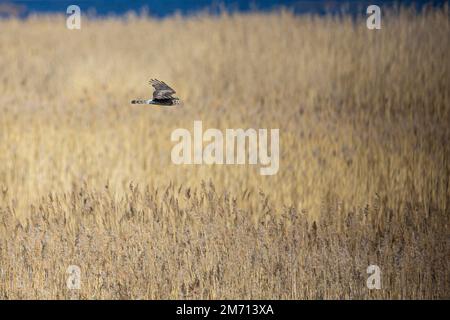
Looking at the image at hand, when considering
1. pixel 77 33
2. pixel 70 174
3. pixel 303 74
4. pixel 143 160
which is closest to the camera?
pixel 70 174

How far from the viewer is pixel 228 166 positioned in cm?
773

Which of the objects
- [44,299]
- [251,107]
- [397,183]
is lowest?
[44,299]

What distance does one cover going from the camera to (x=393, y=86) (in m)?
11.1

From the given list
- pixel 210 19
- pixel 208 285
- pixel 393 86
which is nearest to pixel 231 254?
pixel 208 285

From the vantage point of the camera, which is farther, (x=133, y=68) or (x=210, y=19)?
(x=210, y=19)

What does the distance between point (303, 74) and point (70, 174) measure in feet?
17.9

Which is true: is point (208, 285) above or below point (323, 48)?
below

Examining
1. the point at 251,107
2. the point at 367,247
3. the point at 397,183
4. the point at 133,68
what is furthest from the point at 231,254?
the point at 133,68

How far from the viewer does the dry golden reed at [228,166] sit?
5.17m

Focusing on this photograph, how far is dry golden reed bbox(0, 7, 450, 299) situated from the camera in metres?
5.17

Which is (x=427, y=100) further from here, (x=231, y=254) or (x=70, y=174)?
(x=231, y=254)

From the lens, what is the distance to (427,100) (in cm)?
1055

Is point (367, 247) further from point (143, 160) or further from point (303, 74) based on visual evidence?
point (303, 74)

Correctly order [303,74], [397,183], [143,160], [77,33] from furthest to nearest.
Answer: [77,33] → [303,74] → [143,160] → [397,183]
